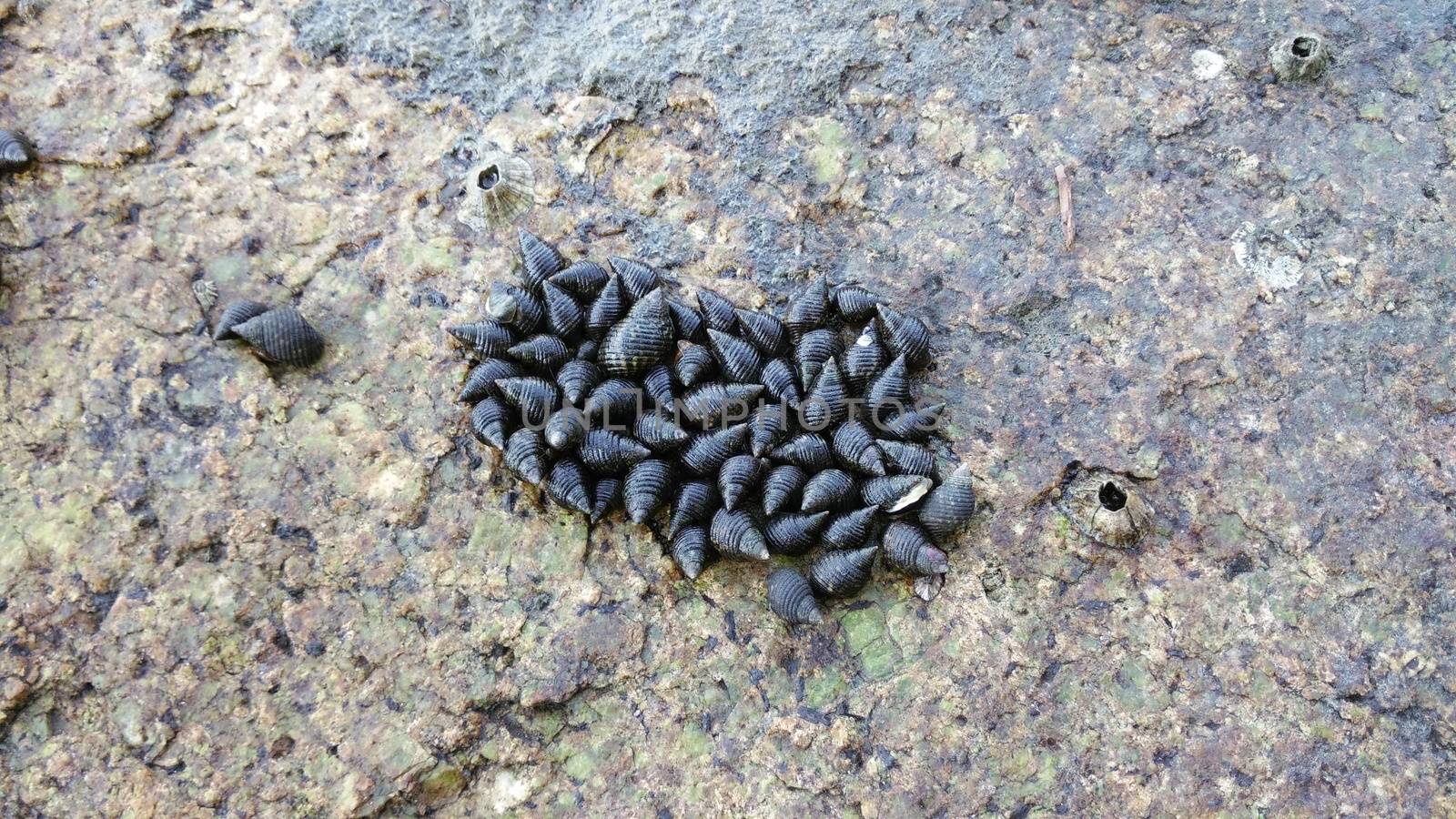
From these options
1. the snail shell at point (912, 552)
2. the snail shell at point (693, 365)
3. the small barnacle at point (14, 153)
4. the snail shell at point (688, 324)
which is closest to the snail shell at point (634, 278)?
the snail shell at point (688, 324)

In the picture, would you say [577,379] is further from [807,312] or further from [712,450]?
[807,312]

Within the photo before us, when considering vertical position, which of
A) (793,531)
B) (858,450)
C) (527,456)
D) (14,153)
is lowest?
(793,531)

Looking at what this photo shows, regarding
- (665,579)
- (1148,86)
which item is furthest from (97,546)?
(1148,86)

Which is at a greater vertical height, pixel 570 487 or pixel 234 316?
pixel 234 316

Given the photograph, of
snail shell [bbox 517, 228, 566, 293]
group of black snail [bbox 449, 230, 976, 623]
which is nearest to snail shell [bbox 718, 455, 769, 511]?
group of black snail [bbox 449, 230, 976, 623]

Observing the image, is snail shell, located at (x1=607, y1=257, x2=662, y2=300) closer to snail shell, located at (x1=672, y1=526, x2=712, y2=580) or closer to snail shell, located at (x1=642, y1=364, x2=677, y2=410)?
snail shell, located at (x1=642, y1=364, x2=677, y2=410)

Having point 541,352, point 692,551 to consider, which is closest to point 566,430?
point 541,352

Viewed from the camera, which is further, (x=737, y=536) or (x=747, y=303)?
(x=747, y=303)
